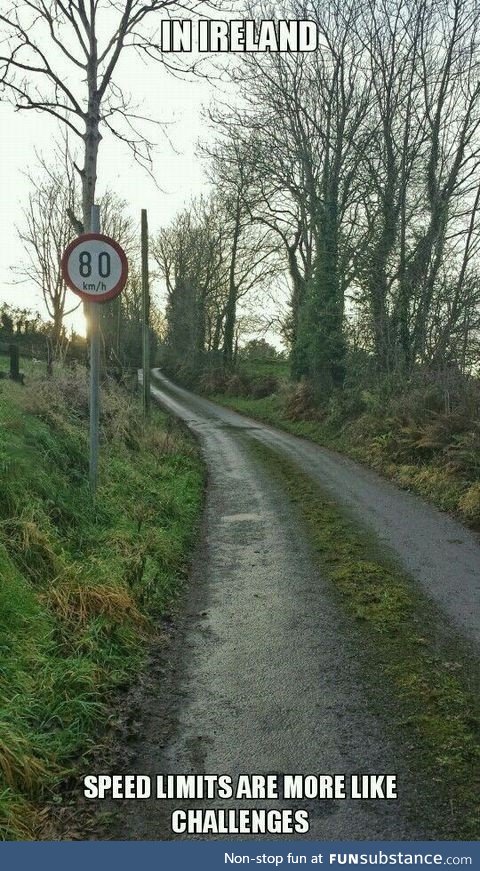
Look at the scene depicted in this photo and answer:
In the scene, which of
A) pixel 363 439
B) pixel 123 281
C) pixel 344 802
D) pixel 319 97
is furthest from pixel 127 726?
pixel 319 97

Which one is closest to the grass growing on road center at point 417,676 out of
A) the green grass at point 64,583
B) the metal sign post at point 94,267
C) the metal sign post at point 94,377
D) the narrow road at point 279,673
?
the narrow road at point 279,673

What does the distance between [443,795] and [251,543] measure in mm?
5018

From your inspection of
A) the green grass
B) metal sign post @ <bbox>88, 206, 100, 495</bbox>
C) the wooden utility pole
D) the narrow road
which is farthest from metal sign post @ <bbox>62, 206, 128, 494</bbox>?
the wooden utility pole

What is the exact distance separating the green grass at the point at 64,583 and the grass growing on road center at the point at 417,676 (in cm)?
180

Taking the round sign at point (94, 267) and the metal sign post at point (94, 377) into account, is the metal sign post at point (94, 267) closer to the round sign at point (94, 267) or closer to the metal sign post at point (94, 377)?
the round sign at point (94, 267)

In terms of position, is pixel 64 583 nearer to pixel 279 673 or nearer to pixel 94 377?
pixel 279 673

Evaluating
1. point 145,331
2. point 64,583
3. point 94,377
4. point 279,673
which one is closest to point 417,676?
point 279,673

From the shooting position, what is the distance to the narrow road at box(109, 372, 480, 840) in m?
3.21

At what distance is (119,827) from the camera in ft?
10.0

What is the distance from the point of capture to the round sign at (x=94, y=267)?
7207mm

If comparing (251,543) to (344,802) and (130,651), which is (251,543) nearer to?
(130,651)

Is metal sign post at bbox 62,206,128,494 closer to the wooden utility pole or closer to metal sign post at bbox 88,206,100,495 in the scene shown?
metal sign post at bbox 88,206,100,495

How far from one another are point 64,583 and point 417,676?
2.97 meters

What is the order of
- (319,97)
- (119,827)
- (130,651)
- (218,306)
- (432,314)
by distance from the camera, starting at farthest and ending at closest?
(218,306) < (319,97) < (432,314) < (130,651) < (119,827)
